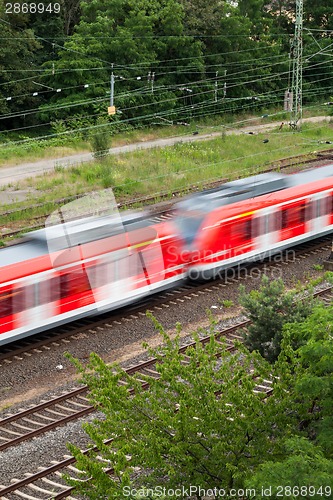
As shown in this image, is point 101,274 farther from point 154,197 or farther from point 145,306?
point 154,197

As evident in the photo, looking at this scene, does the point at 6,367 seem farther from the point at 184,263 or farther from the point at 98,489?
the point at 98,489

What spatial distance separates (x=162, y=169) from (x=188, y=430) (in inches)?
1122

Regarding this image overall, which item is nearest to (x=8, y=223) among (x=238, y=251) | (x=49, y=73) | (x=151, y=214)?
(x=151, y=214)

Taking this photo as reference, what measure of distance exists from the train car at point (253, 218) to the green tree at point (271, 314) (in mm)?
4613

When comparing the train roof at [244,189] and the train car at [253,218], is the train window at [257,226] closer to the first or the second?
the train car at [253,218]

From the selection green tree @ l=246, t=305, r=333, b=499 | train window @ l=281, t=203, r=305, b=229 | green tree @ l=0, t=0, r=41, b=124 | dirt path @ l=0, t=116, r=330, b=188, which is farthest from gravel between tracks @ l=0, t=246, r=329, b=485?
green tree @ l=0, t=0, r=41, b=124

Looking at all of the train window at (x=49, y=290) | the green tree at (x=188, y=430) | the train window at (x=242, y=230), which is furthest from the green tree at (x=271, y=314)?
the green tree at (x=188, y=430)

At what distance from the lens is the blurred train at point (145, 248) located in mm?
19000

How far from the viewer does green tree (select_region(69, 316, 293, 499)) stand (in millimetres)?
10758

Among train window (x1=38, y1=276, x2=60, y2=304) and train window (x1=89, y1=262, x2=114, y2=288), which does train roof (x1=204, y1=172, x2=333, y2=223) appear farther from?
train window (x1=38, y1=276, x2=60, y2=304)

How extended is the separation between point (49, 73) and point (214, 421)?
40.1 metres

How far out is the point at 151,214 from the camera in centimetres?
3108

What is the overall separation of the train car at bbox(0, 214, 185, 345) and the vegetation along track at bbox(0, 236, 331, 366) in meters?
0.62

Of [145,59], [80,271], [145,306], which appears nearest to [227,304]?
[145,306]
